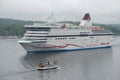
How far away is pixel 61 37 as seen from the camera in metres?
46.9

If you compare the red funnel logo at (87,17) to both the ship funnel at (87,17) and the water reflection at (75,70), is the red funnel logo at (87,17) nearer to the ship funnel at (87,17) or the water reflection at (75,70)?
the ship funnel at (87,17)

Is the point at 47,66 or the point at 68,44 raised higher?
the point at 68,44

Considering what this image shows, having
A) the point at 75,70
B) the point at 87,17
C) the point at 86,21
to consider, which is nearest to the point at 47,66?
the point at 75,70

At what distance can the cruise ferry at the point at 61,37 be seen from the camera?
1727 inches

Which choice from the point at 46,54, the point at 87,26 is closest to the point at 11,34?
the point at 87,26

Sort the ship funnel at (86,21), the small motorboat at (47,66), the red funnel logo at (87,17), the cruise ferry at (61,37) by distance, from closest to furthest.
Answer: the small motorboat at (47,66), the cruise ferry at (61,37), the ship funnel at (86,21), the red funnel logo at (87,17)

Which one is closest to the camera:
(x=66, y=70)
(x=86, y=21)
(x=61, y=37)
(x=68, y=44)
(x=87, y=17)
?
(x=66, y=70)

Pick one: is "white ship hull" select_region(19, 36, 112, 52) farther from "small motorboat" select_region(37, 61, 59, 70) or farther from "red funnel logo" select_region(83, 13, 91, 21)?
"small motorboat" select_region(37, 61, 59, 70)

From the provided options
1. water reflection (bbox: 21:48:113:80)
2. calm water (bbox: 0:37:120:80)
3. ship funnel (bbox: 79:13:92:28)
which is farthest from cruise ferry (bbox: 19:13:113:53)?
calm water (bbox: 0:37:120:80)

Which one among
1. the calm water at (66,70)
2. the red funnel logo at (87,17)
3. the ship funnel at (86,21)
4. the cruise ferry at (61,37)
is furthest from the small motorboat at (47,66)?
the red funnel logo at (87,17)

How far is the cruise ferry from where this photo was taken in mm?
43862

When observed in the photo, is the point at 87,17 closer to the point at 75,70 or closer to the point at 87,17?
the point at 87,17

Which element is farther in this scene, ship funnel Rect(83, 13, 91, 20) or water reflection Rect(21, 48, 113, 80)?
ship funnel Rect(83, 13, 91, 20)

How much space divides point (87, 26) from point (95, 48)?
3.63 meters
